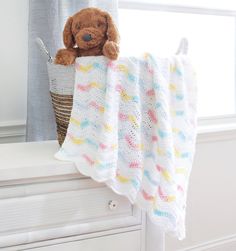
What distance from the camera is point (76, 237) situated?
3.69ft

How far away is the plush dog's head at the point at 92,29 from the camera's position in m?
1.11

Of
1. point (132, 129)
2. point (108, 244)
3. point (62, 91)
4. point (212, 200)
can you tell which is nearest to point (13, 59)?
point (62, 91)

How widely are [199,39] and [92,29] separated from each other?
44.9 inches

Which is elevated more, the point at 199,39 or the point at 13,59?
the point at 199,39

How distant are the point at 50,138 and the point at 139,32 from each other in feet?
2.57

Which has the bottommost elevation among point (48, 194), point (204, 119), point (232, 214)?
point (232, 214)

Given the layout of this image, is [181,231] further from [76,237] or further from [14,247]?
[14,247]

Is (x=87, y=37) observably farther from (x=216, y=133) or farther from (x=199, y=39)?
(x=199, y=39)

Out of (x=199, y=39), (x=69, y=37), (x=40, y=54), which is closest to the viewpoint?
(x=69, y=37)

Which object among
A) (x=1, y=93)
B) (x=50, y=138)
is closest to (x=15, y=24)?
(x=1, y=93)

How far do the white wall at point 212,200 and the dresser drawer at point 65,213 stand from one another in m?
0.74

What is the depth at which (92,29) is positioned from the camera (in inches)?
43.6

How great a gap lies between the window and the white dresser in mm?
927

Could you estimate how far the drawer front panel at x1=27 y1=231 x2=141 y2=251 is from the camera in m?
1.11
